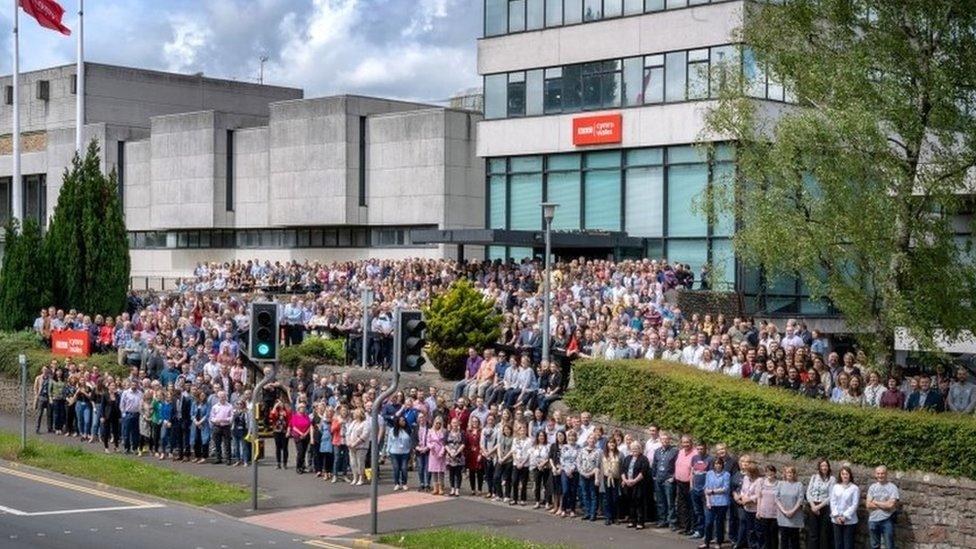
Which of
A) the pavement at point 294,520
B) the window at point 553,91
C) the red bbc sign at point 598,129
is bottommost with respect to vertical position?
the pavement at point 294,520

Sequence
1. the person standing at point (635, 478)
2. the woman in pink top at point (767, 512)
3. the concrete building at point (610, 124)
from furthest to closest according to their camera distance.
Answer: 1. the concrete building at point (610, 124)
2. the person standing at point (635, 478)
3. the woman in pink top at point (767, 512)

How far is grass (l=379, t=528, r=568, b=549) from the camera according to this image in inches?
880

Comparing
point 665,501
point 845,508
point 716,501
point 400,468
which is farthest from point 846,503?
point 400,468

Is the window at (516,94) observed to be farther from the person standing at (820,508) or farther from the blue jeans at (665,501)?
the person standing at (820,508)

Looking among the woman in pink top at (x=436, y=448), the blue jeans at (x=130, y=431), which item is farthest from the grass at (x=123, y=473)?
the woman in pink top at (x=436, y=448)

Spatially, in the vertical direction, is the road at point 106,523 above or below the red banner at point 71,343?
below

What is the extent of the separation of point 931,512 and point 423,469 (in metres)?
10.3

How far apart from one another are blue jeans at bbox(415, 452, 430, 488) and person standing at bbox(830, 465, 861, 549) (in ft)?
29.1

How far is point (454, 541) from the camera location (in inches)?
896

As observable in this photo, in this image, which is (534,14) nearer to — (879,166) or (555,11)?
(555,11)

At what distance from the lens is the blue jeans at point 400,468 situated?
2877 cm

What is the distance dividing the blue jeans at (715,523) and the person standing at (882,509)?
2.42 m

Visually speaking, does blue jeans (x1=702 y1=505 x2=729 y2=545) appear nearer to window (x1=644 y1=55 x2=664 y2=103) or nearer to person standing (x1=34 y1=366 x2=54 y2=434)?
person standing (x1=34 y1=366 x2=54 y2=434)

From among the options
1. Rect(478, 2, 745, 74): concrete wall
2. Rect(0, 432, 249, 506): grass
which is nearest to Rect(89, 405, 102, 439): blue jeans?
Rect(0, 432, 249, 506): grass
